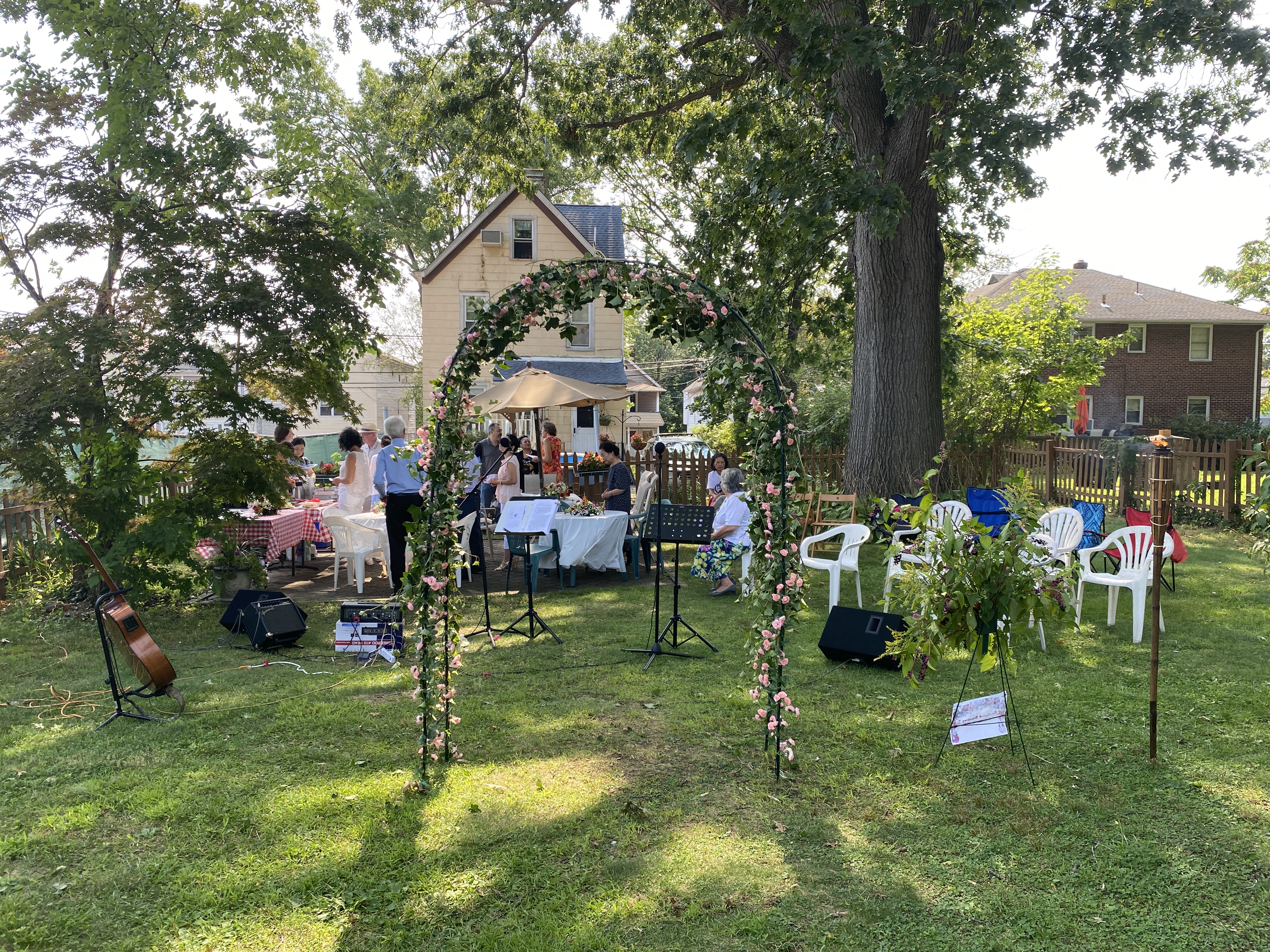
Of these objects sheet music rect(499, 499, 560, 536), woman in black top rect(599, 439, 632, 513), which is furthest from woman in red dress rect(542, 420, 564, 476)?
sheet music rect(499, 499, 560, 536)

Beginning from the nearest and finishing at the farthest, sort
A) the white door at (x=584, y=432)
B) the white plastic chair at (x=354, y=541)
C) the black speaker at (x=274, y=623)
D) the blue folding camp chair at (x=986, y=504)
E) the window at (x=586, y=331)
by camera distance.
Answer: the black speaker at (x=274, y=623) → the white plastic chair at (x=354, y=541) → the blue folding camp chair at (x=986, y=504) → the window at (x=586, y=331) → the white door at (x=584, y=432)

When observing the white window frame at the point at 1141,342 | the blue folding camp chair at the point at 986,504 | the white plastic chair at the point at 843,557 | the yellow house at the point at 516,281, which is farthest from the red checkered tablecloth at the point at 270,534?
the white window frame at the point at 1141,342

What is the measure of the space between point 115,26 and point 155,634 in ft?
21.5

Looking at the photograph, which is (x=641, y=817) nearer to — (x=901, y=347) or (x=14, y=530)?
(x=14, y=530)

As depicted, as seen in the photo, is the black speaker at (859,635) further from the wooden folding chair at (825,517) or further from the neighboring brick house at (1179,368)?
the neighboring brick house at (1179,368)

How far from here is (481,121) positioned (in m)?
14.5

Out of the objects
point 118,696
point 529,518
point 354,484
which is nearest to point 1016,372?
point 529,518

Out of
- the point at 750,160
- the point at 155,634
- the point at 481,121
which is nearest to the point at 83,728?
the point at 155,634

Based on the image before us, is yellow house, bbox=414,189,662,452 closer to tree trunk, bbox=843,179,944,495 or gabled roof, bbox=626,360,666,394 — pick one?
tree trunk, bbox=843,179,944,495

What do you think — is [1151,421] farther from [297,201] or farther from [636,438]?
[297,201]

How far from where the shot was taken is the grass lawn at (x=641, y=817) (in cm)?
349

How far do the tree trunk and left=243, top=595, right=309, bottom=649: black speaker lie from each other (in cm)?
788

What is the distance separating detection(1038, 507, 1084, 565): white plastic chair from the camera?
8.08 metres

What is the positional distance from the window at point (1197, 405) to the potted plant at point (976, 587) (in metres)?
32.1
